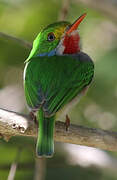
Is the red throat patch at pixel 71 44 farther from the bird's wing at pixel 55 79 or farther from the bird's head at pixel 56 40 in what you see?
the bird's wing at pixel 55 79

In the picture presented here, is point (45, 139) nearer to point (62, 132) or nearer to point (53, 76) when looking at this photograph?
point (62, 132)

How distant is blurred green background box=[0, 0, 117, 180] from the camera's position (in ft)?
18.9

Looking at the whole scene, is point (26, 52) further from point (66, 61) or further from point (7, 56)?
point (66, 61)

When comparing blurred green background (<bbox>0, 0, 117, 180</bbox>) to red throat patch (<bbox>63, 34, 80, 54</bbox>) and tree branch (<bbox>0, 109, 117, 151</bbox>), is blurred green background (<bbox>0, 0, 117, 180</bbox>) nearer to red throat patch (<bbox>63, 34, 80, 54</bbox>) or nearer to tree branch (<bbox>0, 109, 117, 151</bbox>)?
red throat patch (<bbox>63, 34, 80, 54</bbox>)

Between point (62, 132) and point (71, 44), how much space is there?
1206 millimetres

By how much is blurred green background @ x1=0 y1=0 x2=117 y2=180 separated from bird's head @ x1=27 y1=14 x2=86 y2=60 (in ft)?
1.68

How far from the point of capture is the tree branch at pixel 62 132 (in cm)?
425

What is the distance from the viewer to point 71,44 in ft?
17.4

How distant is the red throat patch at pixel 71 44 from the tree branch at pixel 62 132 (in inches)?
39.7

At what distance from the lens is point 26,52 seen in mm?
6348

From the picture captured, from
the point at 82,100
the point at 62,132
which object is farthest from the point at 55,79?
the point at 82,100

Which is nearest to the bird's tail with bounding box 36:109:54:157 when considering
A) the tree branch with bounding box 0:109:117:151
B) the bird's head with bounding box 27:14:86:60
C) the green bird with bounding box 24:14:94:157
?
the green bird with bounding box 24:14:94:157

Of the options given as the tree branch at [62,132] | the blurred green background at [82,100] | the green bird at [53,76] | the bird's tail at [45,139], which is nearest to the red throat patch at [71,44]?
the green bird at [53,76]

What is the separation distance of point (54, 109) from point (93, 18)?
9.86 feet
